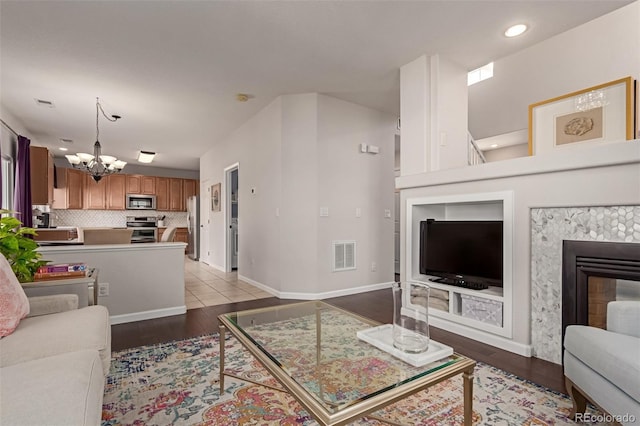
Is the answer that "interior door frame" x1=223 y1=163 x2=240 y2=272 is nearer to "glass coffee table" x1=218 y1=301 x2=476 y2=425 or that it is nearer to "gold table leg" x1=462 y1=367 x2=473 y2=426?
"glass coffee table" x1=218 y1=301 x2=476 y2=425

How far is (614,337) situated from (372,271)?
315 centimetres

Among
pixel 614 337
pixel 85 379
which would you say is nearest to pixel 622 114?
pixel 614 337

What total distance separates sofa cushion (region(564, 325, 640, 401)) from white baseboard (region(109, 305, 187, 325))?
330 centimetres

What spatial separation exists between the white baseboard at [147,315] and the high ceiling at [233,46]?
2.53m

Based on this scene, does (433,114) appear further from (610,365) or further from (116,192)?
(116,192)

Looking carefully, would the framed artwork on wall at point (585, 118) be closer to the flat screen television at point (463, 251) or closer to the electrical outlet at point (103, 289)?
the flat screen television at point (463, 251)

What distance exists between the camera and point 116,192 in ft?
26.8

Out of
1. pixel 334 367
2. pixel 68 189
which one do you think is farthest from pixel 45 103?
pixel 334 367

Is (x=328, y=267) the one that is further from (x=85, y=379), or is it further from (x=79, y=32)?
(x=79, y=32)

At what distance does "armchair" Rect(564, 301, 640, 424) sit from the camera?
3.77 ft

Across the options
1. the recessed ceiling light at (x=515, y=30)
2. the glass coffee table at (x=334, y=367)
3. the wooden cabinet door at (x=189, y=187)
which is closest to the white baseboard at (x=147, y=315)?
the glass coffee table at (x=334, y=367)

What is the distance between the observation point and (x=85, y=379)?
1051mm

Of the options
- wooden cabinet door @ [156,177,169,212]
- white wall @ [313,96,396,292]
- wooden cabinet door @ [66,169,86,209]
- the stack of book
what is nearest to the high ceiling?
white wall @ [313,96,396,292]

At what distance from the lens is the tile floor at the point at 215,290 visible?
3883 millimetres
